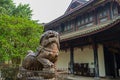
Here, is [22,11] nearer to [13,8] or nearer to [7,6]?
[13,8]

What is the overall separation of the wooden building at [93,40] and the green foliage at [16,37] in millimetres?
2404

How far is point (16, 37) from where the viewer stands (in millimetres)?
11102

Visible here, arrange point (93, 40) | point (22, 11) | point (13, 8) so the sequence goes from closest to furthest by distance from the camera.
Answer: point (93, 40) < point (22, 11) < point (13, 8)

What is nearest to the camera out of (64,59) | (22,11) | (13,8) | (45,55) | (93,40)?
(45,55)

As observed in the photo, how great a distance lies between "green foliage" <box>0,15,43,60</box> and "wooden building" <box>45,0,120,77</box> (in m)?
2.40

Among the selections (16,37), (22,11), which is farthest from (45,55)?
(22,11)

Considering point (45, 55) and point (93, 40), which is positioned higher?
point (93, 40)

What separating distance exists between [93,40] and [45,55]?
24.5 ft

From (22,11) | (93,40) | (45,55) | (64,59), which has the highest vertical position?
(22,11)

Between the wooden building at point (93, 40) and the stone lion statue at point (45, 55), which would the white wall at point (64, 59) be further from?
the stone lion statue at point (45, 55)

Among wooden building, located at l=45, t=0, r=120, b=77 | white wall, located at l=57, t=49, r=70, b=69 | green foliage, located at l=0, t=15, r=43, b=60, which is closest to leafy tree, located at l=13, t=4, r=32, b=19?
wooden building, located at l=45, t=0, r=120, b=77

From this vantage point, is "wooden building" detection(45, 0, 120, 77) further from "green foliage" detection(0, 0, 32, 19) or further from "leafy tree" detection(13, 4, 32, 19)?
"green foliage" detection(0, 0, 32, 19)

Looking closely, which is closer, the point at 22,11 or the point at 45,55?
the point at 45,55

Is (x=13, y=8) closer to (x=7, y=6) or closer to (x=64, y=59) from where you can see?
(x=7, y=6)
